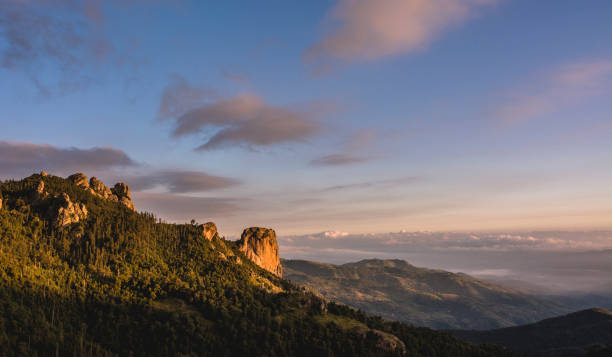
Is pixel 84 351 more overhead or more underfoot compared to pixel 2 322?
more underfoot

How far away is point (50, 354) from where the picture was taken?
638 ft

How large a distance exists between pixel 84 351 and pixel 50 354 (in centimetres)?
1654

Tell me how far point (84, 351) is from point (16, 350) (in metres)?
29.6

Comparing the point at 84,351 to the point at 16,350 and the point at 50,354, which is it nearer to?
the point at 50,354

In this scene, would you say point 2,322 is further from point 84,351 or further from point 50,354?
point 84,351

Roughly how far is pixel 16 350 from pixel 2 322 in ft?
70.0

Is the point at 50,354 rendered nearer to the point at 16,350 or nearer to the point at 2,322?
the point at 16,350

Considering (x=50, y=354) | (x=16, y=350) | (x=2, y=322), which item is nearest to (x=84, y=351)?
(x=50, y=354)

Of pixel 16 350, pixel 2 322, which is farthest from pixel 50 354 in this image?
pixel 2 322

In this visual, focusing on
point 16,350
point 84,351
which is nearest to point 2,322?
point 16,350

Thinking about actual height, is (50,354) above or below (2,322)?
below

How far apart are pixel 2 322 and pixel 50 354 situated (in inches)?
1199

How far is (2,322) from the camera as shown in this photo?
7702 inches

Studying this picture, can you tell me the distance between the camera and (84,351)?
19638 cm
